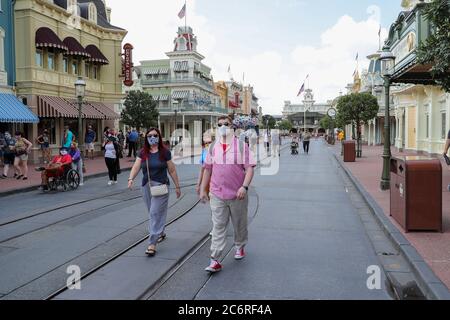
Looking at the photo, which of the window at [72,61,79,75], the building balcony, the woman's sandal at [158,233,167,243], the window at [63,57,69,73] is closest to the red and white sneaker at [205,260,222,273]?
the woman's sandal at [158,233,167,243]

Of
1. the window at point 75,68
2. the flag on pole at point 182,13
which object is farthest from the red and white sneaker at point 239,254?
the flag on pole at point 182,13

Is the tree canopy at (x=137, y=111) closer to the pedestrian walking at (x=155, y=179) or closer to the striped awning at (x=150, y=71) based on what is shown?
the pedestrian walking at (x=155, y=179)

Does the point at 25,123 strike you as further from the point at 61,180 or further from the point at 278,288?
the point at 278,288

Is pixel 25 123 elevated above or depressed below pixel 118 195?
above

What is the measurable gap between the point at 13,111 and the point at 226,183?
1808cm

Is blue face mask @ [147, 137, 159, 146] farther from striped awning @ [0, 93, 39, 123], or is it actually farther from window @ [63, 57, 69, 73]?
window @ [63, 57, 69, 73]

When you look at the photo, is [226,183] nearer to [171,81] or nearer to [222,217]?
[222,217]

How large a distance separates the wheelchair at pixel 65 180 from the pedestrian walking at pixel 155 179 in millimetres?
7584

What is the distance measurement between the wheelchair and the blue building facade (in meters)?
10.1

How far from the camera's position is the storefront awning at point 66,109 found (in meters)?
23.5

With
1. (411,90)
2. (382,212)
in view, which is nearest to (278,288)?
(382,212)

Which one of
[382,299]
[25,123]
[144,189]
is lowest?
[382,299]

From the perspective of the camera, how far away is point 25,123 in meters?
23.3
